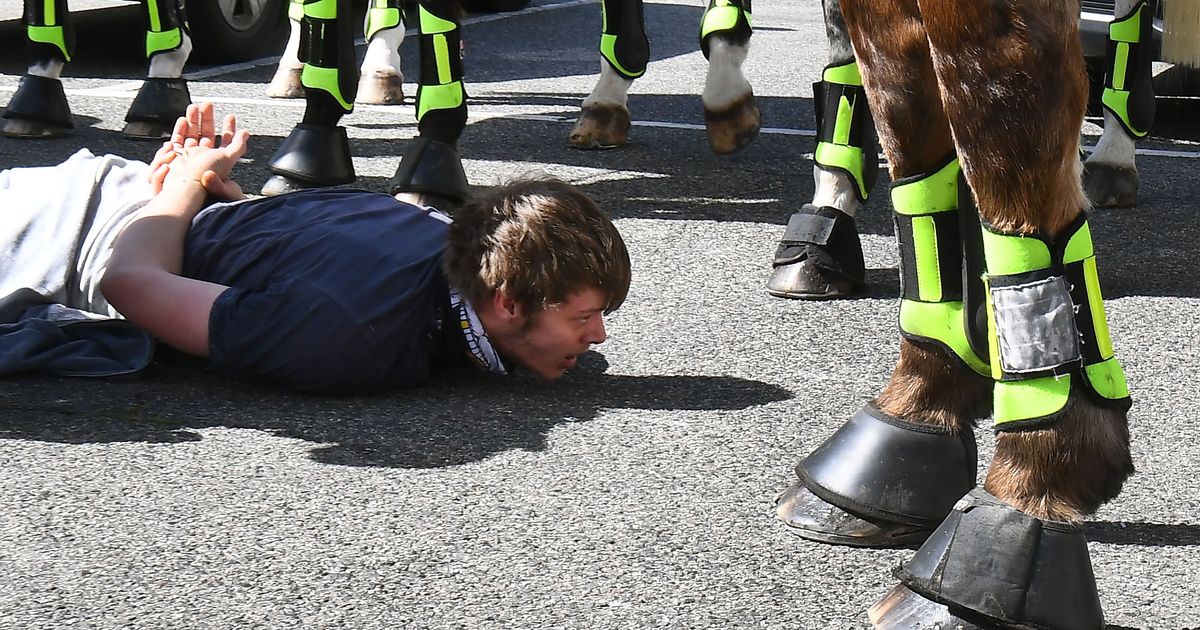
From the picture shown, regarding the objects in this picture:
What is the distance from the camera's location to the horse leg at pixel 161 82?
5.06m

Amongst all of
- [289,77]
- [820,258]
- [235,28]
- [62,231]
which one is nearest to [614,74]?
[289,77]

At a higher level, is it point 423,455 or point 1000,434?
point 1000,434

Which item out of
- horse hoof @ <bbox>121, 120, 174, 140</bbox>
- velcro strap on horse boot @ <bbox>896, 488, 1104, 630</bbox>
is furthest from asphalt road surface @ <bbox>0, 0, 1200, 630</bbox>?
horse hoof @ <bbox>121, 120, 174, 140</bbox>

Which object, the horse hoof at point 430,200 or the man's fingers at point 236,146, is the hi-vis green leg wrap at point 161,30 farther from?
the man's fingers at point 236,146

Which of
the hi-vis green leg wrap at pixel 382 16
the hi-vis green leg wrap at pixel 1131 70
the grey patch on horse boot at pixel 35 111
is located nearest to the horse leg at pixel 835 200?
the hi-vis green leg wrap at pixel 1131 70

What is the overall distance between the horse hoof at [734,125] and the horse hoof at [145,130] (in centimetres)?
176

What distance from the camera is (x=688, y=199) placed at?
4.38 meters

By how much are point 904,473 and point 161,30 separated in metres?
3.89

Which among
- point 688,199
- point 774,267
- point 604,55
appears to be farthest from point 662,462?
point 604,55

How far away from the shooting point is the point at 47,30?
5.06 m

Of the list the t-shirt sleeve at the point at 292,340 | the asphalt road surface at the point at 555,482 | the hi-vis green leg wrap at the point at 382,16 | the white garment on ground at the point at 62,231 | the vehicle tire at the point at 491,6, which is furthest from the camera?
the vehicle tire at the point at 491,6

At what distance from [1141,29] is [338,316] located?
2800mm

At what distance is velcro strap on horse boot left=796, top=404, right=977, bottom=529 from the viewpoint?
193 cm

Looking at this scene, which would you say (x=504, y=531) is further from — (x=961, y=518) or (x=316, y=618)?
(x=961, y=518)
